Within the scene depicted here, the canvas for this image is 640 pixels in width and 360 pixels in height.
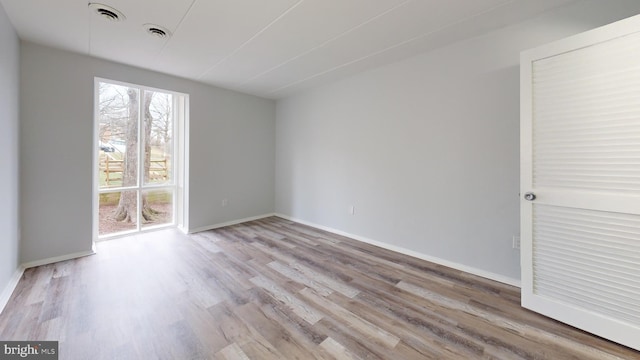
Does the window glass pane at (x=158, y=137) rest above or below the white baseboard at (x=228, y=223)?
above

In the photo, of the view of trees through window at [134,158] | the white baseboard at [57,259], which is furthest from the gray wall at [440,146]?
the white baseboard at [57,259]

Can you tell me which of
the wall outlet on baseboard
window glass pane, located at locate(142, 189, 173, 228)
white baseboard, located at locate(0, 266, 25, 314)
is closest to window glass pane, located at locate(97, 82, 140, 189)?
window glass pane, located at locate(142, 189, 173, 228)

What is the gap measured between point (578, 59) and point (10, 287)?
4.98 metres

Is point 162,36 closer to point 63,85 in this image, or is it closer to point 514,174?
point 63,85

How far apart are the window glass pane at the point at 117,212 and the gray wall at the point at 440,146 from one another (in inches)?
118

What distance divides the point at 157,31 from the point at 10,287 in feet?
8.86

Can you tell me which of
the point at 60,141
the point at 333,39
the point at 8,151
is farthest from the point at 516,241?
the point at 60,141

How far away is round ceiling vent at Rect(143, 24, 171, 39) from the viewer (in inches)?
88.9

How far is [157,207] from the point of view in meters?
4.02

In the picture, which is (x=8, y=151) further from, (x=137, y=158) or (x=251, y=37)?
(x=251, y=37)

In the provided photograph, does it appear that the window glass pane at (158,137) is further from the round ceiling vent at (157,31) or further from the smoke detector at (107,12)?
the smoke detector at (107,12)

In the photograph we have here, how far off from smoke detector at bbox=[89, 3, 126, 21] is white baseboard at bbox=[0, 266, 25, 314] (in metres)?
2.48

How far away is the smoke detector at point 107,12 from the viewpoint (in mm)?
1963

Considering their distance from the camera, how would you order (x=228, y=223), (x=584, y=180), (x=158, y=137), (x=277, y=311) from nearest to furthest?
1. (x=584, y=180)
2. (x=277, y=311)
3. (x=158, y=137)
4. (x=228, y=223)
